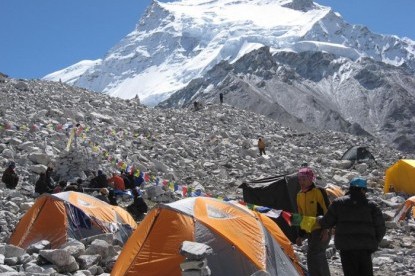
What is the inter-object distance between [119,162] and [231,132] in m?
12.6

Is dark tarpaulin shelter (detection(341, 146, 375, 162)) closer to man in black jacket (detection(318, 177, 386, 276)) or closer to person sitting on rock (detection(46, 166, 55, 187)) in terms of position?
person sitting on rock (detection(46, 166, 55, 187))

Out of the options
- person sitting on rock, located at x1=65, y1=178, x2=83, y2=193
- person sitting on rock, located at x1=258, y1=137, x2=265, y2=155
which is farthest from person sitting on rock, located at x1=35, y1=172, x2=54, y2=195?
person sitting on rock, located at x1=258, y1=137, x2=265, y2=155

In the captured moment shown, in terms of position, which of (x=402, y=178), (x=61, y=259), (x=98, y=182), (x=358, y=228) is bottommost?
(x=402, y=178)

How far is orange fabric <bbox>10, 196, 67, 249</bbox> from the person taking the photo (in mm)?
10594

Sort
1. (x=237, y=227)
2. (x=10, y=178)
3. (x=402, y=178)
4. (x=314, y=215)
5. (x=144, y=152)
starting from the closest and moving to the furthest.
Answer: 1. (x=314, y=215)
2. (x=237, y=227)
3. (x=10, y=178)
4. (x=402, y=178)
5. (x=144, y=152)

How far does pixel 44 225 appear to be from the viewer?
10.8m

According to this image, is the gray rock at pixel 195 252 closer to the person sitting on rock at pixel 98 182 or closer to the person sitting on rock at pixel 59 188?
the person sitting on rock at pixel 59 188

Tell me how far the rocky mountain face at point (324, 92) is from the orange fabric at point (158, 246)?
268ft

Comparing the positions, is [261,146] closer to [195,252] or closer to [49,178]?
[49,178]

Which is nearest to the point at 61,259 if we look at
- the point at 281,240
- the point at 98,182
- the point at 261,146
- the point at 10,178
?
the point at 281,240

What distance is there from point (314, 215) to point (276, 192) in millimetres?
7195

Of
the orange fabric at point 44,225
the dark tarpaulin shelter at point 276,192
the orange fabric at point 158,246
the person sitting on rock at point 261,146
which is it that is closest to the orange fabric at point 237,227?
the orange fabric at point 158,246

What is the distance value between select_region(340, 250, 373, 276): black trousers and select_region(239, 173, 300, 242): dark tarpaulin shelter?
767 cm

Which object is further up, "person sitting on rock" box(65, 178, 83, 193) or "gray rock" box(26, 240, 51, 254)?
"person sitting on rock" box(65, 178, 83, 193)
